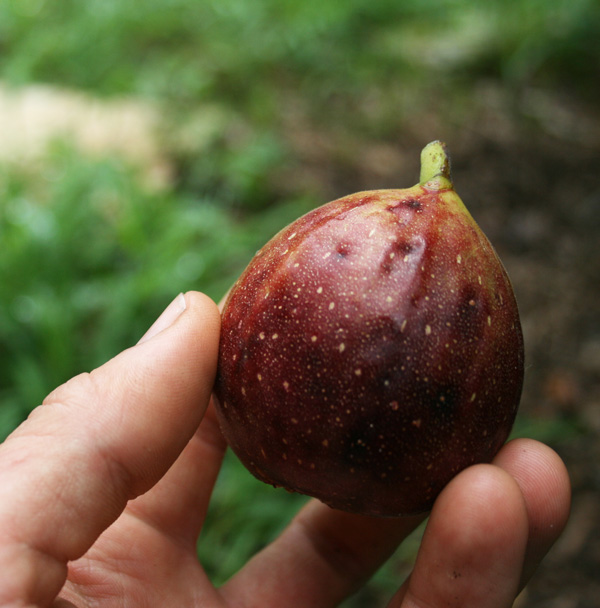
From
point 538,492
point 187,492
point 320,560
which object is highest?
point 538,492

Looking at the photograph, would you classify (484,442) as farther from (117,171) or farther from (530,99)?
(530,99)

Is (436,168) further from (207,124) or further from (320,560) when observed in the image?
(207,124)

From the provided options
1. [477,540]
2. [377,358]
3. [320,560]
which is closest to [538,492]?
[477,540]

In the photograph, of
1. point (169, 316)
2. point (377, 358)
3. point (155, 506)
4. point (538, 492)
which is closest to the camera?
point (377, 358)

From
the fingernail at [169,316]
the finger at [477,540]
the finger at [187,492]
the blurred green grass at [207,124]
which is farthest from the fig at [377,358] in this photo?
the blurred green grass at [207,124]

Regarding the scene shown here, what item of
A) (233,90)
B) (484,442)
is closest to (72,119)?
(233,90)

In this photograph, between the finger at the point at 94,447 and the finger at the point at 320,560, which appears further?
the finger at the point at 320,560

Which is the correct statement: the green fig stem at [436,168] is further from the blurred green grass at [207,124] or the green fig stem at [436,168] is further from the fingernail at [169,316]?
the blurred green grass at [207,124]

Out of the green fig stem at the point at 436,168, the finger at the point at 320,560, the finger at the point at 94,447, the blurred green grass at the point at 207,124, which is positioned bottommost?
the finger at the point at 320,560
